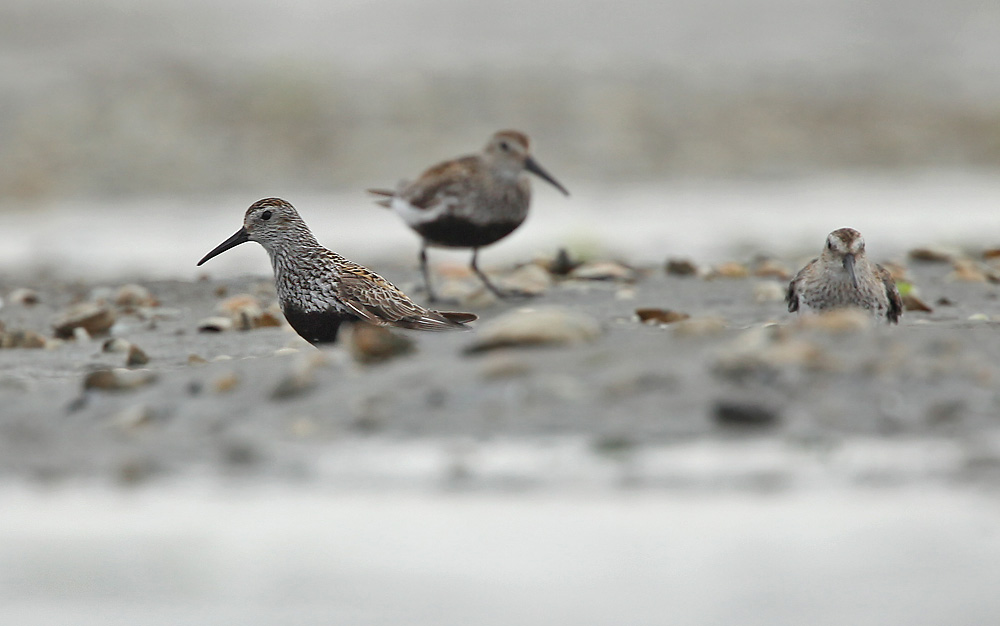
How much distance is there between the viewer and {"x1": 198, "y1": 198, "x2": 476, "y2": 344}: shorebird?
214 inches

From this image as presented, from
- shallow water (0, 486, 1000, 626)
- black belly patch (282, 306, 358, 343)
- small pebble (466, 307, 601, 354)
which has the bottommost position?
shallow water (0, 486, 1000, 626)

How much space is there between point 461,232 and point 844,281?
3.03m

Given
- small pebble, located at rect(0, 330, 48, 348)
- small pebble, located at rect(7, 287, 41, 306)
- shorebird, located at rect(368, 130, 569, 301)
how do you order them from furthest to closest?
1. shorebird, located at rect(368, 130, 569, 301)
2. small pebble, located at rect(7, 287, 41, 306)
3. small pebble, located at rect(0, 330, 48, 348)

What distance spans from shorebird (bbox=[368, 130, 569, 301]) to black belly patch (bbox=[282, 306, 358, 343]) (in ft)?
7.70

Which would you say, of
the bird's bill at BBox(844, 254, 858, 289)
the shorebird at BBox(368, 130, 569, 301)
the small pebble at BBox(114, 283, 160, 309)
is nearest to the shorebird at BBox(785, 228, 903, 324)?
the bird's bill at BBox(844, 254, 858, 289)

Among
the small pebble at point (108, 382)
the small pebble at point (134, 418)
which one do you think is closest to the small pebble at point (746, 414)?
the small pebble at point (134, 418)

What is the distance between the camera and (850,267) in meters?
5.40

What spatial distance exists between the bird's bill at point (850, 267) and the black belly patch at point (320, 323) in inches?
80.5

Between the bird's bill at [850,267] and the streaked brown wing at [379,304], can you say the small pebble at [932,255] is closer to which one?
the bird's bill at [850,267]

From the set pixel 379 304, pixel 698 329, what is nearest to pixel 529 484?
pixel 698 329

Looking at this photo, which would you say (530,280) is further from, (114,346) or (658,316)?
(114,346)

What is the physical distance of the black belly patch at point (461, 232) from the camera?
794cm

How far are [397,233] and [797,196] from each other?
16.5ft

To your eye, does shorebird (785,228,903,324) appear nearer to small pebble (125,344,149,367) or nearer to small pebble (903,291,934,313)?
small pebble (903,291,934,313)
